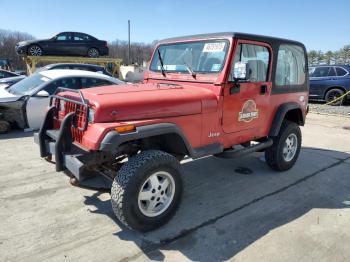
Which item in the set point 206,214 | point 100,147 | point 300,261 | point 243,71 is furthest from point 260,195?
point 100,147

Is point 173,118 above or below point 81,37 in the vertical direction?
below

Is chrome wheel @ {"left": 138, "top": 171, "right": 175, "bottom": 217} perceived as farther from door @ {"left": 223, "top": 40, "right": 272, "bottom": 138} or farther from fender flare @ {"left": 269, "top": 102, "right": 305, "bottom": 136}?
fender flare @ {"left": 269, "top": 102, "right": 305, "bottom": 136}

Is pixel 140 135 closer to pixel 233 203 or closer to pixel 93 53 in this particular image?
pixel 233 203

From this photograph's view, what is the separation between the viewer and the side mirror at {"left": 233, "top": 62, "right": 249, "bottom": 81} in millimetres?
3591

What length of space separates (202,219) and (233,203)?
621 mm

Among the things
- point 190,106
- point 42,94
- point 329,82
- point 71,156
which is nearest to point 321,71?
point 329,82

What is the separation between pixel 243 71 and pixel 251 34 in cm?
82

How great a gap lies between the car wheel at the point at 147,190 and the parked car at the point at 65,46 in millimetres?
14272

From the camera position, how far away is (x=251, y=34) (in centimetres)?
413

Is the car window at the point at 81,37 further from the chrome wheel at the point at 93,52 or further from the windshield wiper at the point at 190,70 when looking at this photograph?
the windshield wiper at the point at 190,70

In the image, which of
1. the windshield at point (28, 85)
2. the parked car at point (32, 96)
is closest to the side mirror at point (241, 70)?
the parked car at point (32, 96)

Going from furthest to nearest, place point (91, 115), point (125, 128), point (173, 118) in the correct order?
1. point (173, 118)
2. point (91, 115)
3. point (125, 128)

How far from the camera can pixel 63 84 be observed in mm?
7516

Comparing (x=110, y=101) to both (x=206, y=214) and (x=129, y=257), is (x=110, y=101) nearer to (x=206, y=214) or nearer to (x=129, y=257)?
(x=129, y=257)
